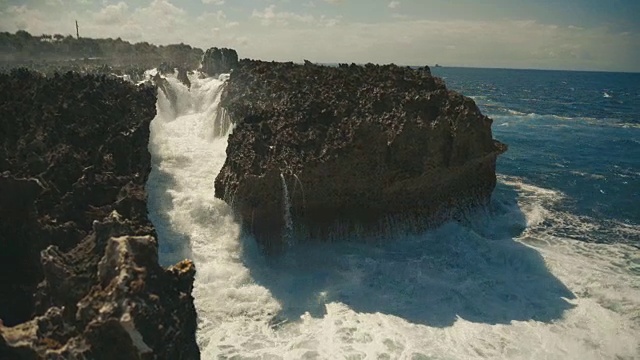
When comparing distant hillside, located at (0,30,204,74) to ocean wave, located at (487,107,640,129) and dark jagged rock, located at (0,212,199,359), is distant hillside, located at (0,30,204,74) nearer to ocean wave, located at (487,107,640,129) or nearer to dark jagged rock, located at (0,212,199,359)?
ocean wave, located at (487,107,640,129)

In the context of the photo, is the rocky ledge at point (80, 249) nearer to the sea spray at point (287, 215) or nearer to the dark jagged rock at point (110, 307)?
the dark jagged rock at point (110, 307)

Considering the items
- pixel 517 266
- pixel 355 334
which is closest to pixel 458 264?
pixel 517 266

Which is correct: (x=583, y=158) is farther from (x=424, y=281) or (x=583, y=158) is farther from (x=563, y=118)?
(x=424, y=281)

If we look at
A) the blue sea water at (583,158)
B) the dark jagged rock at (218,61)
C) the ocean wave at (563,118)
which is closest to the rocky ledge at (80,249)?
the blue sea water at (583,158)

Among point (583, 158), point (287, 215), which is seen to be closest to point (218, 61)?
point (583, 158)

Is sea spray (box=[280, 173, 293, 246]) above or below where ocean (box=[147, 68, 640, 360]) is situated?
above

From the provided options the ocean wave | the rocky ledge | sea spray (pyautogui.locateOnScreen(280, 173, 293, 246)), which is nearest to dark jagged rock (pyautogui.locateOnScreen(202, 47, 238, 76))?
the ocean wave
